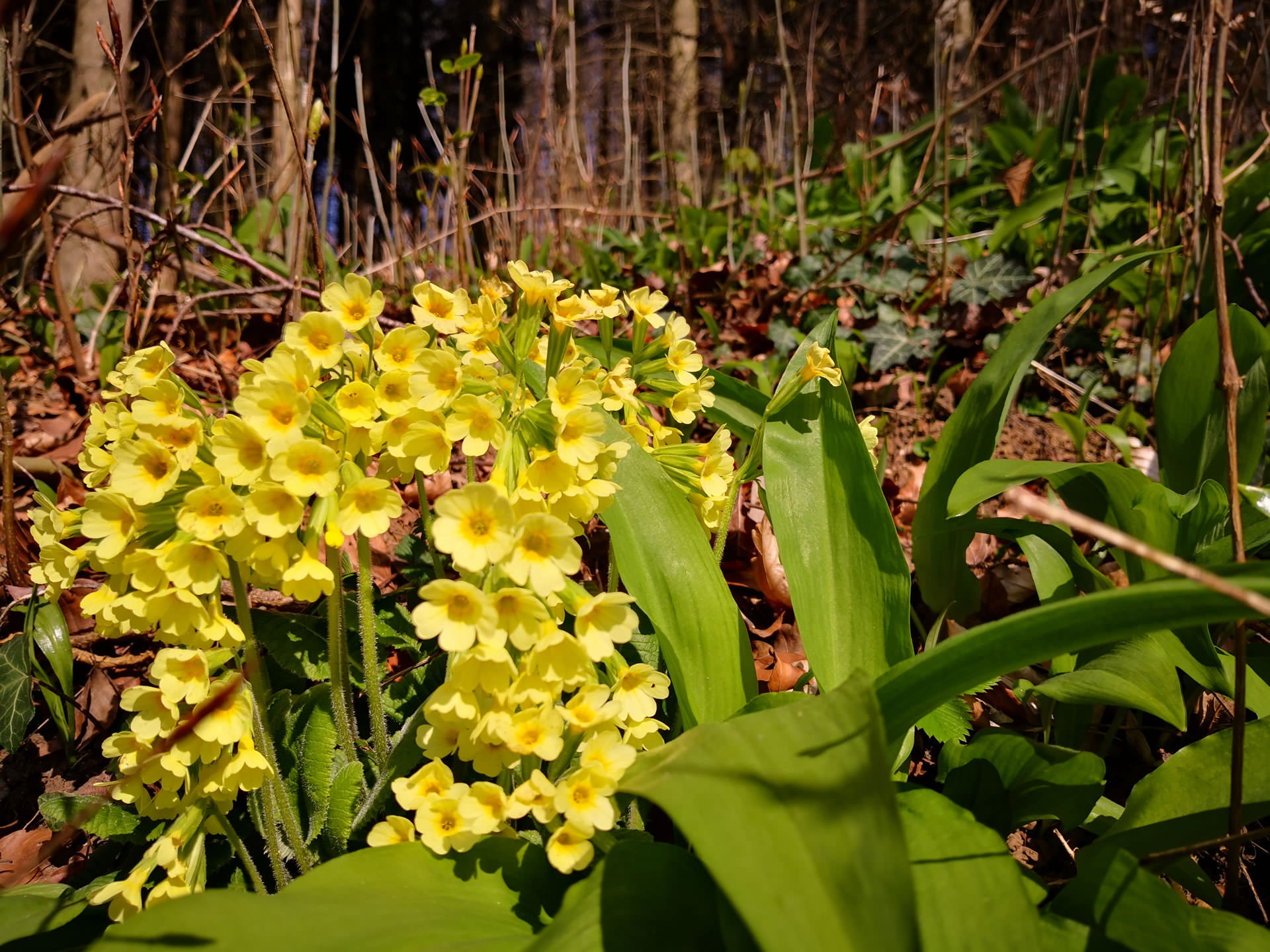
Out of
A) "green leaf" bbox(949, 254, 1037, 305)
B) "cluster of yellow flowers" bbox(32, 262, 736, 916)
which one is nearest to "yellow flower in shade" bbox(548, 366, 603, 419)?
"cluster of yellow flowers" bbox(32, 262, 736, 916)

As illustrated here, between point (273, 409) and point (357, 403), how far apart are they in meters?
0.12

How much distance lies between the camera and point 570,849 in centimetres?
97

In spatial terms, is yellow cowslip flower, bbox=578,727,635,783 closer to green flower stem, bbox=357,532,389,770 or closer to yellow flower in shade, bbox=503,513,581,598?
yellow flower in shade, bbox=503,513,581,598

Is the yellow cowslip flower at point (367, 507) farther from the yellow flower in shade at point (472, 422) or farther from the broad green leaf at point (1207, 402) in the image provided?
the broad green leaf at point (1207, 402)

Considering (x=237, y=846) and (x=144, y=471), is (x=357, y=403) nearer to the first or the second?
(x=144, y=471)

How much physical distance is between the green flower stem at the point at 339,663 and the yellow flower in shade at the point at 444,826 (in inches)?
10.5

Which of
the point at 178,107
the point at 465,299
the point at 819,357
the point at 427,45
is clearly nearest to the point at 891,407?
the point at 819,357

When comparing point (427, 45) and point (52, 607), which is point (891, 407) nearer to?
point (52, 607)

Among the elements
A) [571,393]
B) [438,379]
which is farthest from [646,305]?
[438,379]

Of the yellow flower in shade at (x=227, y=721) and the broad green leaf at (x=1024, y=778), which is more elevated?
the yellow flower in shade at (x=227, y=721)

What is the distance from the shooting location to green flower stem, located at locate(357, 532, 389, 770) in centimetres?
117

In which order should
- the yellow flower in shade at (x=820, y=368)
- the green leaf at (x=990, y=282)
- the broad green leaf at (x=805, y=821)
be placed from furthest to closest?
the green leaf at (x=990, y=282) < the yellow flower in shade at (x=820, y=368) < the broad green leaf at (x=805, y=821)

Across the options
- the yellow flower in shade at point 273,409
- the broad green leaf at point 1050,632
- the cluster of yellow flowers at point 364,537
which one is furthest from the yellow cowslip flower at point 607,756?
the yellow flower in shade at point 273,409

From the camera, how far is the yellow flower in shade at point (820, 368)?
4.50ft
